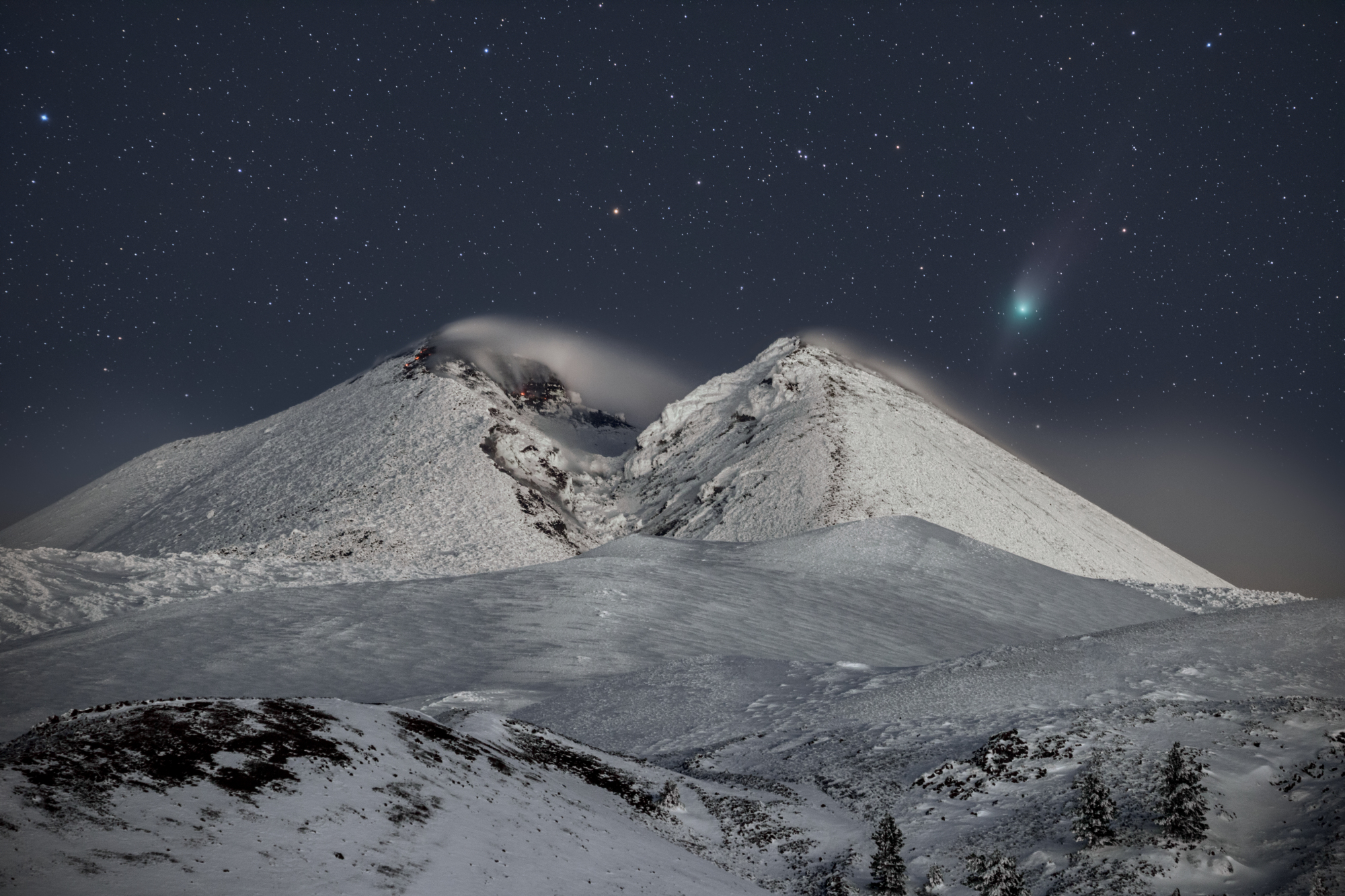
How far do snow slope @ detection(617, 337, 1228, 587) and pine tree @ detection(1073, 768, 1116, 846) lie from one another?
79891 mm

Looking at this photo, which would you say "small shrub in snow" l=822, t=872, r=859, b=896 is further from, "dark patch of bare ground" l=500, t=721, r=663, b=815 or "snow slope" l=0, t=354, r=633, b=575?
"snow slope" l=0, t=354, r=633, b=575

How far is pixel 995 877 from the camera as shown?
1180 cm

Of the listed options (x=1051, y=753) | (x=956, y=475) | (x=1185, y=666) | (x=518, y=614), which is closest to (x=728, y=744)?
(x=1051, y=753)

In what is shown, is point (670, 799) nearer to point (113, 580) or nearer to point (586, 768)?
point (586, 768)

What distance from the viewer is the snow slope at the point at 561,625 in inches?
1087

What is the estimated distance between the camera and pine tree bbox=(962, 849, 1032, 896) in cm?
1144

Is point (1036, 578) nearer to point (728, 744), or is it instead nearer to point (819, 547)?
point (819, 547)

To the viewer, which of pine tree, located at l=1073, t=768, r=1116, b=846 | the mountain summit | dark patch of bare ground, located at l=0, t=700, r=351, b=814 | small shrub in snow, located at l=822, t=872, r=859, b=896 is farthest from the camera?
the mountain summit

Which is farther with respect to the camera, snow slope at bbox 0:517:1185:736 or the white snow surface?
the white snow surface

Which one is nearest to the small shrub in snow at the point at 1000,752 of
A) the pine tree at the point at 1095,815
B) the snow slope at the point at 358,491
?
the pine tree at the point at 1095,815

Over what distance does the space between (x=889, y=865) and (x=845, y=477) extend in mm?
91516

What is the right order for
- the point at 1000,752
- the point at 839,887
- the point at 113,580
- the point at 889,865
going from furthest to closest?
the point at 113,580 → the point at 1000,752 → the point at 839,887 → the point at 889,865

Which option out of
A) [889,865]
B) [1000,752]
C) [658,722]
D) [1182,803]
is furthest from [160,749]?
[1000,752]

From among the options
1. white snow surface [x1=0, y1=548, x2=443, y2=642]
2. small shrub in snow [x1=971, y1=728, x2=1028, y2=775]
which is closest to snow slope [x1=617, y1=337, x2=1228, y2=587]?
white snow surface [x1=0, y1=548, x2=443, y2=642]
